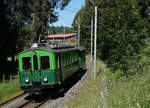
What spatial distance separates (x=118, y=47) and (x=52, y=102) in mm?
6646

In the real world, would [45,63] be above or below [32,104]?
above

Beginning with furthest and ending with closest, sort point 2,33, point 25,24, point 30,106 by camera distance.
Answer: point 25,24 < point 2,33 < point 30,106

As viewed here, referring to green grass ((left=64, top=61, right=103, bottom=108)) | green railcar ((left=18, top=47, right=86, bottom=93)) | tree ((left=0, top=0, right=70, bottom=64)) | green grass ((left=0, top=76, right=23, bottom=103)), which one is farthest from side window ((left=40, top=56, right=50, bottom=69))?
tree ((left=0, top=0, right=70, bottom=64))

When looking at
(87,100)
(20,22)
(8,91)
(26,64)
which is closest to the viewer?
(87,100)

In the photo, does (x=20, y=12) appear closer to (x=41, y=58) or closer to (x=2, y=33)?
(x=2, y=33)

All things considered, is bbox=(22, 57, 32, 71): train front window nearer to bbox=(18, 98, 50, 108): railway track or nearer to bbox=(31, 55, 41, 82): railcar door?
bbox=(31, 55, 41, 82): railcar door

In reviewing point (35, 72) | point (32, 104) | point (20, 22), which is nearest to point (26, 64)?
point (35, 72)

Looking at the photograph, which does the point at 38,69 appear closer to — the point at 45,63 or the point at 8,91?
the point at 45,63

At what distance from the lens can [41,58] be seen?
1257 cm

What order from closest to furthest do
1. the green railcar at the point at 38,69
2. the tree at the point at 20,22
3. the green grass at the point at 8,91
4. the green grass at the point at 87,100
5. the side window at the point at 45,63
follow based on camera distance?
the green grass at the point at 87,100, the green railcar at the point at 38,69, the side window at the point at 45,63, the green grass at the point at 8,91, the tree at the point at 20,22

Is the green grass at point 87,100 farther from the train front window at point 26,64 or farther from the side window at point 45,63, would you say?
the train front window at point 26,64

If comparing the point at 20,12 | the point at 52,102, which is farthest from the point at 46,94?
the point at 20,12

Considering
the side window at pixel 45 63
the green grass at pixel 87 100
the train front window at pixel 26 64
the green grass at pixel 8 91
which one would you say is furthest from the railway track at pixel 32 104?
the side window at pixel 45 63

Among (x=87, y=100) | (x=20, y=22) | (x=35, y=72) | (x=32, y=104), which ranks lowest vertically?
(x=32, y=104)
